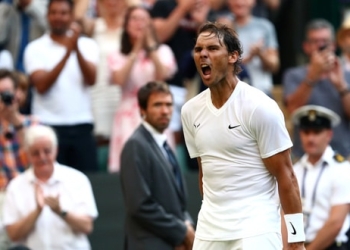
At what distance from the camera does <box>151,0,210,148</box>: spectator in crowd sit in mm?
10883

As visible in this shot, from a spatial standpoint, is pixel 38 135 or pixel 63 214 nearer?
pixel 63 214

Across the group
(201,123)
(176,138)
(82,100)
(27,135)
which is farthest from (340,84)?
(201,123)

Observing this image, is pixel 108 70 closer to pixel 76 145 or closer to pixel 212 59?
pixel 76 145

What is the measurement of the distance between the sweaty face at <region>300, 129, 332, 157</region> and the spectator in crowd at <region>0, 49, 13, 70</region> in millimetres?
3076

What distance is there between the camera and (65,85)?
10.1m

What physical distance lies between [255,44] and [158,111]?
116 inches

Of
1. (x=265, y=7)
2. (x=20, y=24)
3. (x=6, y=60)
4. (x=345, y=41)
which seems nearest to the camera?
(x=6, y=60)

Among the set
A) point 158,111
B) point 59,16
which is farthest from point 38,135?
point 59,16

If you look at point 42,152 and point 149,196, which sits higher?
point 42,152

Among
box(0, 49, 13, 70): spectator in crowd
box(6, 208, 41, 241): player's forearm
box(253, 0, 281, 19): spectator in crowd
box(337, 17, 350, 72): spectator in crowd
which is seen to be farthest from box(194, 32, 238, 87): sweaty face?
box(253, 0, 281, 19): spectator in crowd

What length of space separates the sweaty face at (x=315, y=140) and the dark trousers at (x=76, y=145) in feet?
6.75

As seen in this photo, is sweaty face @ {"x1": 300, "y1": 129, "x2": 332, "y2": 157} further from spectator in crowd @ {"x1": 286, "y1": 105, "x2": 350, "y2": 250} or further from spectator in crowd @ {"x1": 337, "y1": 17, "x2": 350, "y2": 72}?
spectator in crowd @ {"x1": 337, "y1": 17, "x2": 350, "y2": 72}

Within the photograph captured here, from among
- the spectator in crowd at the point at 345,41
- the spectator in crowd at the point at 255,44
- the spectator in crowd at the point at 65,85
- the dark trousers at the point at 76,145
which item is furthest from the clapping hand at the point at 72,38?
the spectator in crowd at the point at 345,41

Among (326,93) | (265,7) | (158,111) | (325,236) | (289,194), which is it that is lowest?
(325,236)
